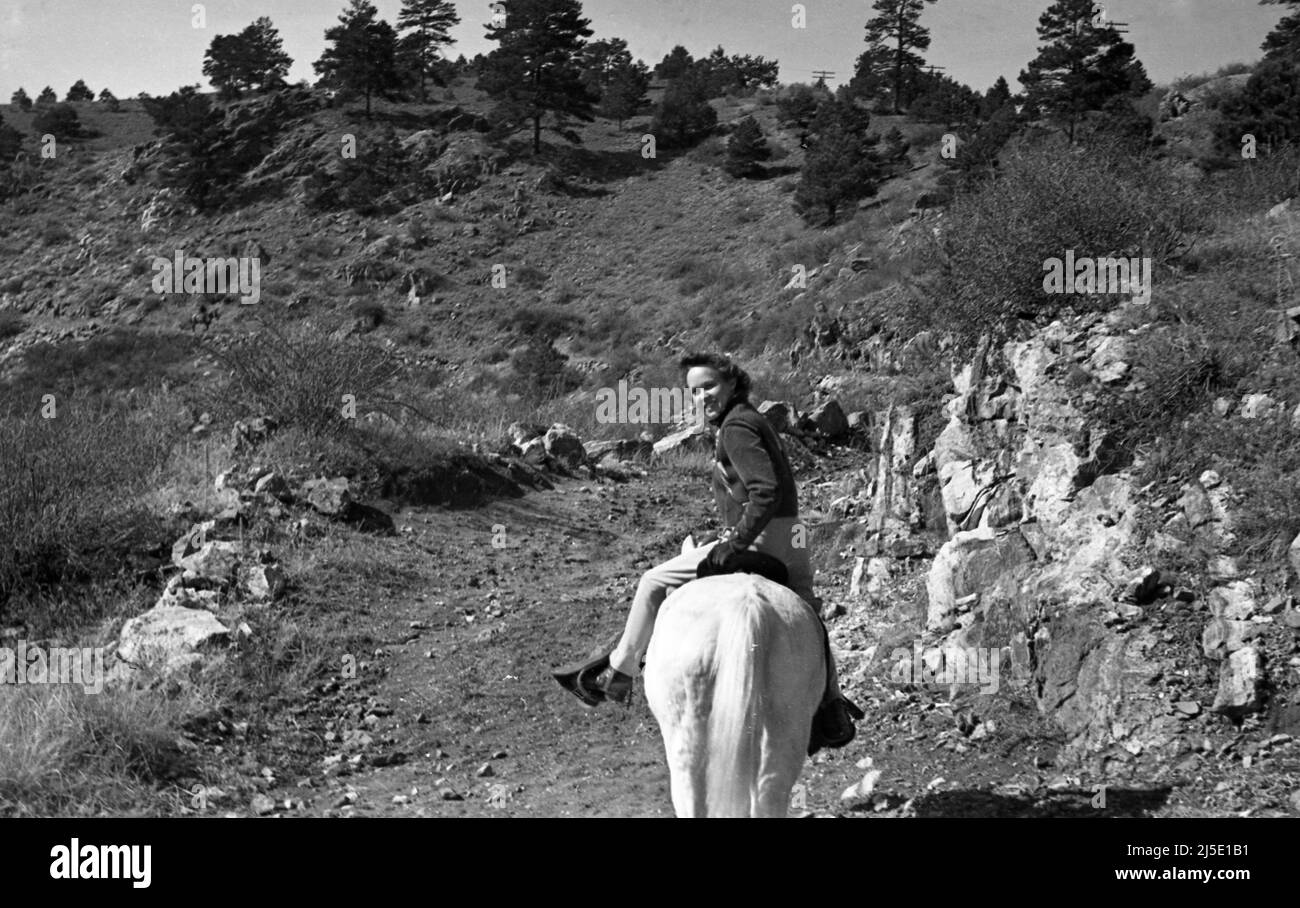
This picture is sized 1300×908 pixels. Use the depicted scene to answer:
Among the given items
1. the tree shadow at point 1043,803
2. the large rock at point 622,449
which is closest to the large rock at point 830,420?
the large rock at point 622,449

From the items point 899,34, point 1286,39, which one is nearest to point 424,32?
point 899,34

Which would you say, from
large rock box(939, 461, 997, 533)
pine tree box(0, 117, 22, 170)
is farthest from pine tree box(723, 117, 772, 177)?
large rock box(939, 461, 997, 533)

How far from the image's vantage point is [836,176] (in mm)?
34594

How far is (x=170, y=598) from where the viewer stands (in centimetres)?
820

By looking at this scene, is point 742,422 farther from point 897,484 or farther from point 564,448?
point 564,448

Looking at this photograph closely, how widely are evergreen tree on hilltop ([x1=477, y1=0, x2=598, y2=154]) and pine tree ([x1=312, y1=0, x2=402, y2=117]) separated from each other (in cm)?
504

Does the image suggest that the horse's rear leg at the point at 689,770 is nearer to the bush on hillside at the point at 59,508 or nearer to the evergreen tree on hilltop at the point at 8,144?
the bush on hillside at the point at 59,508

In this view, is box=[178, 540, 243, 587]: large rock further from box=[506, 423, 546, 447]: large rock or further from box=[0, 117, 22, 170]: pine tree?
box=[0, 117, 22, 170]: pine tree

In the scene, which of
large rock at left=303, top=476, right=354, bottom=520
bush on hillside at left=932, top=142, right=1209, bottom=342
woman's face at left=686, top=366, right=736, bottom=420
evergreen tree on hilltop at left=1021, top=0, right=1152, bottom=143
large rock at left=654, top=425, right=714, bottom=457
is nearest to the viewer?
woman's face at left=686, top=366, right=736, bottom=420

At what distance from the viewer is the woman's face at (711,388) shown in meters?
4.92

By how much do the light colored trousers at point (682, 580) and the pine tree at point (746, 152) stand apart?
38651mm

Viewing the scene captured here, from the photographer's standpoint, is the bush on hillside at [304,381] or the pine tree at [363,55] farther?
the pine tree at [363,55]

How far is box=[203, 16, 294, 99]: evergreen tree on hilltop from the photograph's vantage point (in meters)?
52.8
